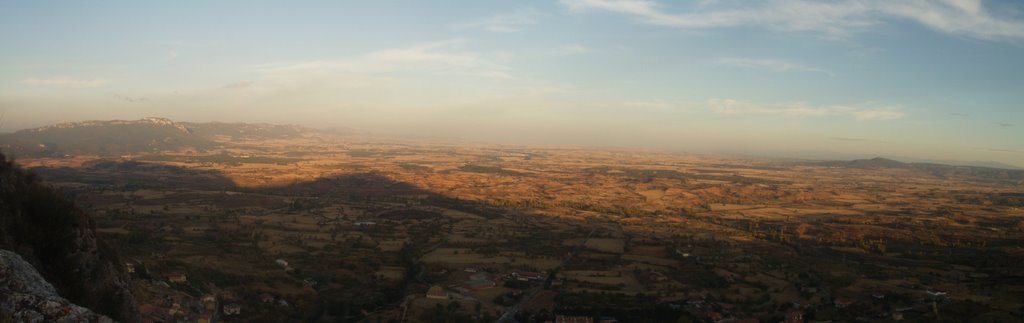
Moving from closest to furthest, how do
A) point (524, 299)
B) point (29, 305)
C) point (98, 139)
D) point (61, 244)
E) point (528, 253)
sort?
point (29, 305) < point (61, 244) < point (524, 299) < point (528, 253) < point (98, 139)

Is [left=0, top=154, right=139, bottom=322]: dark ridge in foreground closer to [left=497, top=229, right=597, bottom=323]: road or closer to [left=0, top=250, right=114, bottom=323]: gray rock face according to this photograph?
[left=0, top=250, right=114, bottom=323]: gray rock face

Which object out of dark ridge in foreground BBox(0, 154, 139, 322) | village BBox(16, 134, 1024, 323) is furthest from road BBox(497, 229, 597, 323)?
dark ridge in foreground BBox(0, 154, 139, 322)

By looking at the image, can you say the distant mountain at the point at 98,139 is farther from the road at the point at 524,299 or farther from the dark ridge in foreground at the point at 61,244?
the dark ridge in foreground at the point at 61,244

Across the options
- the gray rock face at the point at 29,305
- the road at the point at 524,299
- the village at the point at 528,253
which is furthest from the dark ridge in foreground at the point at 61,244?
the road at the point at 524,299

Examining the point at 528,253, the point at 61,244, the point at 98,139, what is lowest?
the point at 528,253

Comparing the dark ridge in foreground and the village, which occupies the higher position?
the dark ridge in foreground

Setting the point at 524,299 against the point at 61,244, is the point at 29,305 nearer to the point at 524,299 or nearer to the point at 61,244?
the point at 61,244

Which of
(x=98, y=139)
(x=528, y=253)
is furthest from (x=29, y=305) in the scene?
(x=98, y=139)
